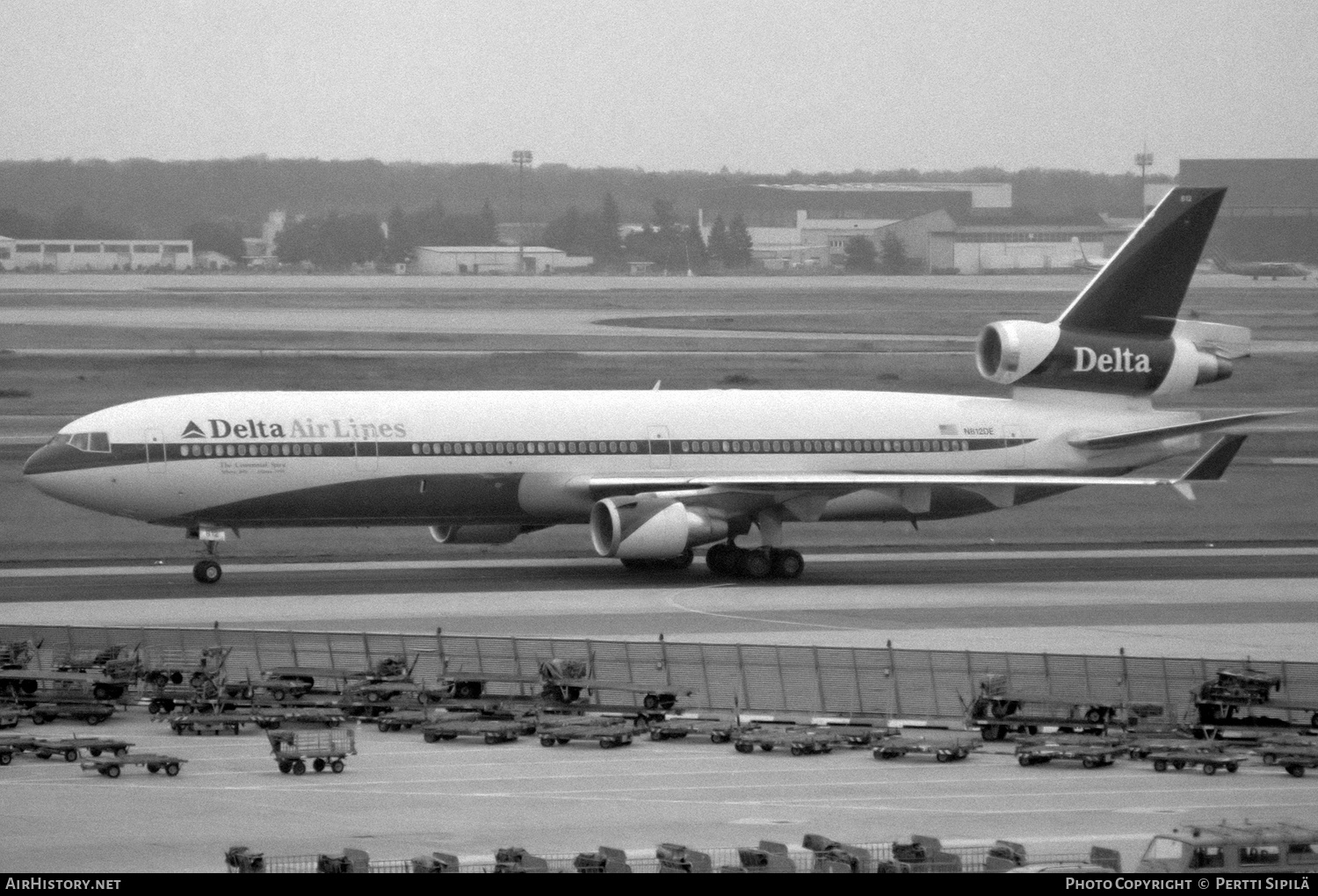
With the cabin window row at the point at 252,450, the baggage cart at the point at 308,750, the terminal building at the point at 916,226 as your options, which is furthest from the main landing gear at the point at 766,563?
the terminal building at the point at 916,226

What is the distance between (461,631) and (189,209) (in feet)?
462

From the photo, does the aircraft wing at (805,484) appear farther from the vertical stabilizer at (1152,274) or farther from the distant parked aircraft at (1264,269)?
the distant parked aircraft at (1264,269)

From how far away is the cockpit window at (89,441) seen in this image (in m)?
43.1

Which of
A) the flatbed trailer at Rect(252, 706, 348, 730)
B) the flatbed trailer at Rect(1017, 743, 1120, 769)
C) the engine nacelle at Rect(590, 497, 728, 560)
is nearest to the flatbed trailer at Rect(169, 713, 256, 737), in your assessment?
the flatbed trailer at Rect(252, 706, 348, 730)

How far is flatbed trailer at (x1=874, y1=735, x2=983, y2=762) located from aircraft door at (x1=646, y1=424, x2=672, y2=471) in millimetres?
20163

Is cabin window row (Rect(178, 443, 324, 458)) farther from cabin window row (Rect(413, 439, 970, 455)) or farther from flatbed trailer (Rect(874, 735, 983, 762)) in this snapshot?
flatbed trailer (Rect(874, 735, 983, 762))

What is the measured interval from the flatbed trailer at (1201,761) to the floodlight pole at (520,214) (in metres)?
134

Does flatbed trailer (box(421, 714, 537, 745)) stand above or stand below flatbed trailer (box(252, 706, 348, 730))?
below

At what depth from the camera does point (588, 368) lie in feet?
292

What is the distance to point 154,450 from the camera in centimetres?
4316

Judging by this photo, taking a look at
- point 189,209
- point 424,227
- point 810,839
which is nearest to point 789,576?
point 810,839

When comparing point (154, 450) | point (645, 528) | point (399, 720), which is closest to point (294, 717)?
point (399, 720)

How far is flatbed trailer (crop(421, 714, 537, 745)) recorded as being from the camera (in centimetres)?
2791

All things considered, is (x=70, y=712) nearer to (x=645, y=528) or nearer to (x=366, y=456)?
(x=366, y=456)
